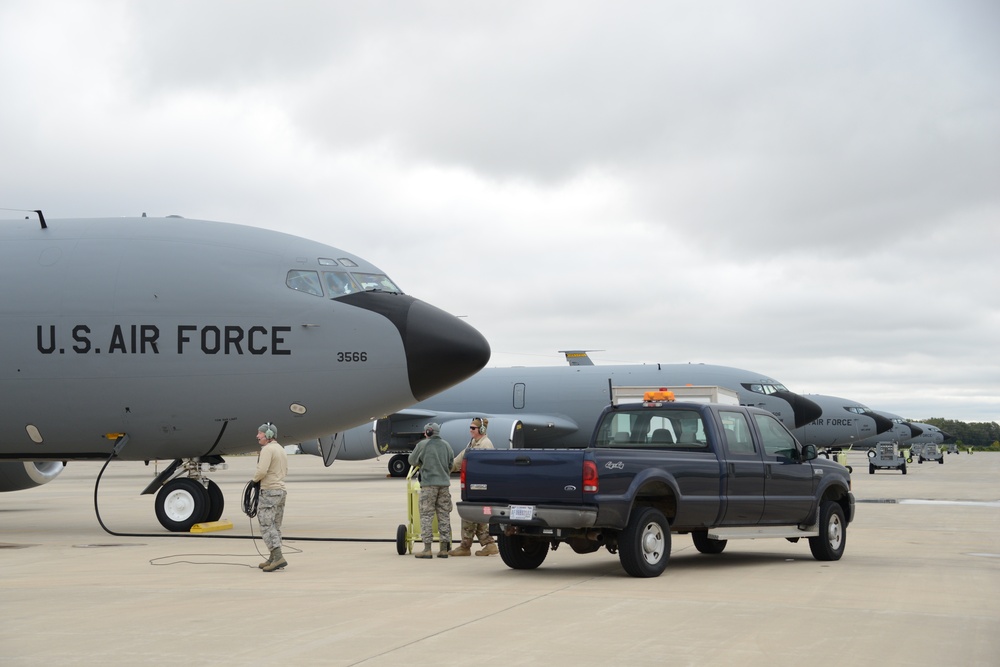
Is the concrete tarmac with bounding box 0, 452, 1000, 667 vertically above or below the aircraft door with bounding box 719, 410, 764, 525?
below

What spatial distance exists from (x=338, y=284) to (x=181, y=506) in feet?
14.3

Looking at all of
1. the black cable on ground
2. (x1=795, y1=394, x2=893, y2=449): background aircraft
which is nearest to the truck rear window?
the black cable on ground

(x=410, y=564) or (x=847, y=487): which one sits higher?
(x=847, y=487)

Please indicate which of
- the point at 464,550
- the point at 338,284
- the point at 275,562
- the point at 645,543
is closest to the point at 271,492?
the point at 275,562

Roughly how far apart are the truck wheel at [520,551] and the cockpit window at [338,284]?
6466 mm

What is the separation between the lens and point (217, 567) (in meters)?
12.9

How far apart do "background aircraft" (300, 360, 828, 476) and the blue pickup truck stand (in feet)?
78.6

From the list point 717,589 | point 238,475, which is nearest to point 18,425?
point 717,589

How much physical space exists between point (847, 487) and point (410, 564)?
19.1 ft

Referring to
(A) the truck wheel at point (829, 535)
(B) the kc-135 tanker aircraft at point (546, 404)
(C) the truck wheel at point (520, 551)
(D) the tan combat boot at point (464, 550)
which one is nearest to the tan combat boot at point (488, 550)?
(D) the tan combat boot at point (464, 550)

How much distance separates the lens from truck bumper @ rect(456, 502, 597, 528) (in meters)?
Answer: 11.2

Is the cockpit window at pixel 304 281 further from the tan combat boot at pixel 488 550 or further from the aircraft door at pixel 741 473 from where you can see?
the aircraft door at pixel 741 473

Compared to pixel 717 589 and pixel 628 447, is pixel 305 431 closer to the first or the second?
pixel 628 447

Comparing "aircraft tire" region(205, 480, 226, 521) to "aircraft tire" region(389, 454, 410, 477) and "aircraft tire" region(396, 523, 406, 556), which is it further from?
"aircraft tire" region(389, 454, 410, 477)
